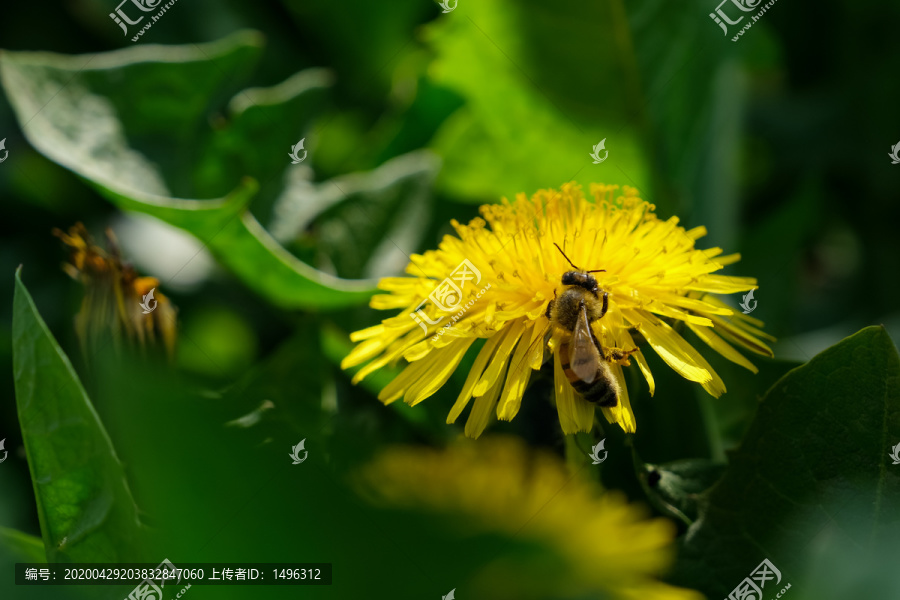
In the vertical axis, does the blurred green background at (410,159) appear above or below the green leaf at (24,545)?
above

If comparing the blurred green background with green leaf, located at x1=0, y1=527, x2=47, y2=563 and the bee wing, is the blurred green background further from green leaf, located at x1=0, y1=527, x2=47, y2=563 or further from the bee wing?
the bee wing

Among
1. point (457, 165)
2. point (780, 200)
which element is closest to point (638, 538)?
point (457, 165)

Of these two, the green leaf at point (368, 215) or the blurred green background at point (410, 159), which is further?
the green leaf at point (368, 215)

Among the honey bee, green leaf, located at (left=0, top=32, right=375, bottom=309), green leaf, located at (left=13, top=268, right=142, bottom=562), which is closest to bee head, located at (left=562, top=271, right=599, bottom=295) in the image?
the honey bee

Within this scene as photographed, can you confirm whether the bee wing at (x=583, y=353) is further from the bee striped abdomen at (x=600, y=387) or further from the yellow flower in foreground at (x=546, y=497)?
the yellow flower in foreground at (x=546, y=497)

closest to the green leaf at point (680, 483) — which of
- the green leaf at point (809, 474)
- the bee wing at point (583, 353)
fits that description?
the green leaf at point (809, 474)
